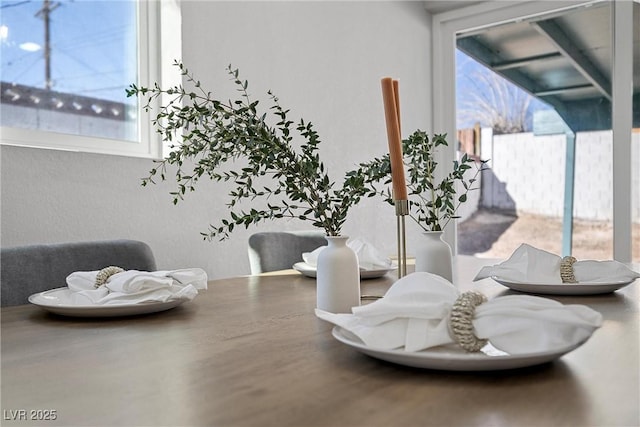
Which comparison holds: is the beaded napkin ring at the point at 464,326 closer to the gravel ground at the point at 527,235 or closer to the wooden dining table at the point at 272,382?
the wooden dining table at the point at 272,382

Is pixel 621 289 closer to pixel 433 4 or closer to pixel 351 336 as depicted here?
pixel 351 336

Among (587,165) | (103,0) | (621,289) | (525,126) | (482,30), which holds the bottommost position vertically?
(621,289)

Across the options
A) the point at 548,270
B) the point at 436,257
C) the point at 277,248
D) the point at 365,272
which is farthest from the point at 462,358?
the point at 277,248

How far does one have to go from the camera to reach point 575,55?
11.0ft

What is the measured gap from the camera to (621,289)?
115 cm

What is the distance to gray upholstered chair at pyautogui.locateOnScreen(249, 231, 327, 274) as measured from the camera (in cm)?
177

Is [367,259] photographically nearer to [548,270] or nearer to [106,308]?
[548,270]

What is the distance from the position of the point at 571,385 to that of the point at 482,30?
3.57 meters

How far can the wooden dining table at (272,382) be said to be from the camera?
45 centimetres

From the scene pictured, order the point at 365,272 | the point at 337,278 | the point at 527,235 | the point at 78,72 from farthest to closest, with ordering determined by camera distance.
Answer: the point at 527,235 < the point at 78,72 < the point at 365,272 < the point at 337,278

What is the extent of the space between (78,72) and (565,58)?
9.13 ft

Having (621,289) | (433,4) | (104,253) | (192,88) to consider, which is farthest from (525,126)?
(104,253)

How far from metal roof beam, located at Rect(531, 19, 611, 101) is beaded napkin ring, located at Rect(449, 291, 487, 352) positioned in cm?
309

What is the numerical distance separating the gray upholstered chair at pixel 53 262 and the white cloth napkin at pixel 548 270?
0.87 m
